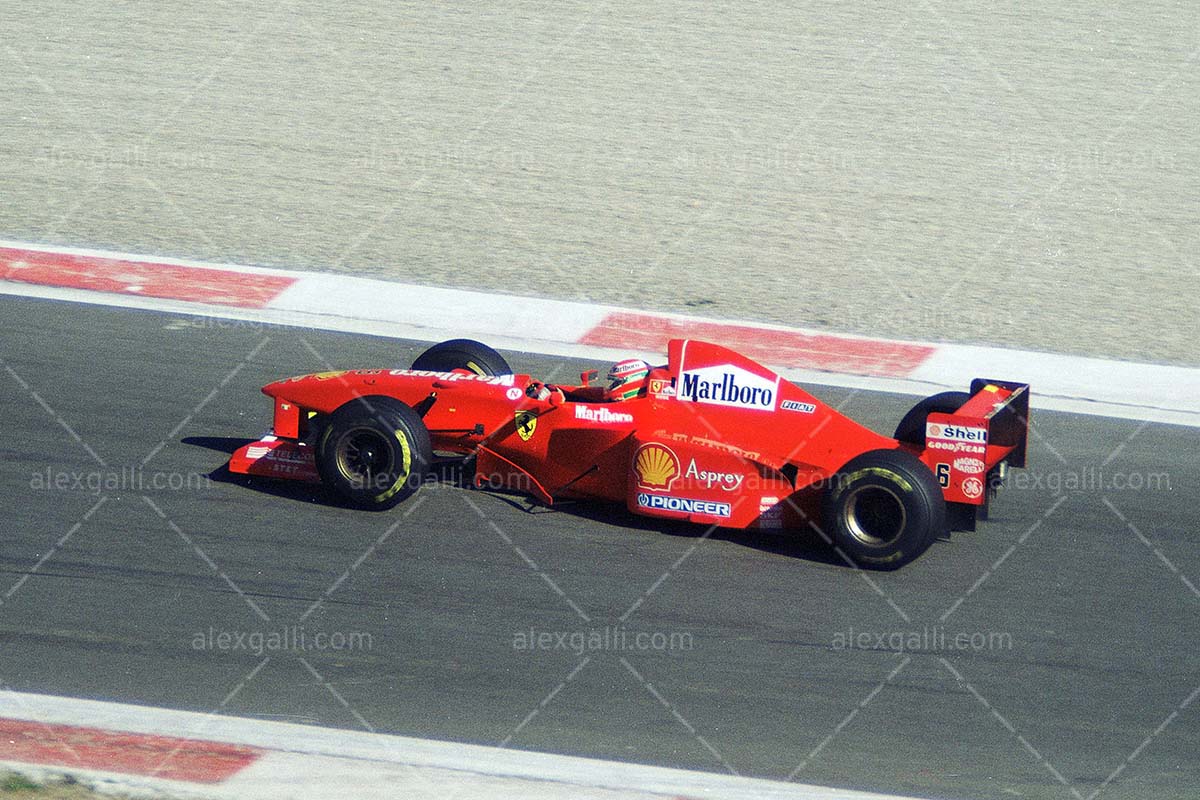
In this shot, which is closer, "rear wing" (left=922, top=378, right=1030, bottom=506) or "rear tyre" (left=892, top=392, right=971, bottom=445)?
"rear wing" (left=922, top=378, right=1030, bottom=506)

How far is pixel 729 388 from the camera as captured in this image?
306 inches

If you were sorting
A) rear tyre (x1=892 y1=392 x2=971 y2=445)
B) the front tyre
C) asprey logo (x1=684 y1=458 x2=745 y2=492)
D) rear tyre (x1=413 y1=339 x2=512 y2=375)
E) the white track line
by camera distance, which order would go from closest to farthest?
the white track line, asprey logo (x1=684 y1=458 x2=745 y2=492), the front tyre, rear tyre (x1=892 y1=392 x2=971 y2=445), rear tyre (x1=413 y1=339 x2=512 y2=375)

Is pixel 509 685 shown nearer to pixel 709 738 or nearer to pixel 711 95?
pixel 709 738

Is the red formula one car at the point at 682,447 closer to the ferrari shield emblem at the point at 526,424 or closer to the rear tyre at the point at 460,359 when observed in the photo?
the ferrari shield emblem at the point at 526,424

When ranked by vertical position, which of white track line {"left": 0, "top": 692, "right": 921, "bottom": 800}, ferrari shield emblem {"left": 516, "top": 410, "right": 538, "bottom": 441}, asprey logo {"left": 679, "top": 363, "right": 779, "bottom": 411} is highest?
asprey logo {"left": 679, "top": 363, "right": 779, "bottom": 411}

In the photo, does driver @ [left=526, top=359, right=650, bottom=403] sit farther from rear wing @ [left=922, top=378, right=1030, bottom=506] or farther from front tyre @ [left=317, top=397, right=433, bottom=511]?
rear wing @ [left=922, top=378, right=1030, bottom=506]

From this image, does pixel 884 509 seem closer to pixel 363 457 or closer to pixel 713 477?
pixel 713 477

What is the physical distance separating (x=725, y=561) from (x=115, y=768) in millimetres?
3290

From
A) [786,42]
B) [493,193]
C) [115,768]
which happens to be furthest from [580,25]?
[115,768]

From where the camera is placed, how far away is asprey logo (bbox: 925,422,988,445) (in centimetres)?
750

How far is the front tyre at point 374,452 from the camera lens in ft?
25.1

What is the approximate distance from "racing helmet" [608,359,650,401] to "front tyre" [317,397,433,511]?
1.05 meters

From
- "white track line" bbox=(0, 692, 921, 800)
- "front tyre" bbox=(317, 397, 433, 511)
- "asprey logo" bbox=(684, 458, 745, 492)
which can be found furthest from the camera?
"front tyre" bbox=(317, 397, 433, 511)

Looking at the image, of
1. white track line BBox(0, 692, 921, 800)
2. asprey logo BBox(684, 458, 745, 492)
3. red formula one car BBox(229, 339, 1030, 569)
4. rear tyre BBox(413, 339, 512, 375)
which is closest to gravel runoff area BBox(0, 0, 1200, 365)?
rear tyre BBox(413, 339, 512, 375)
